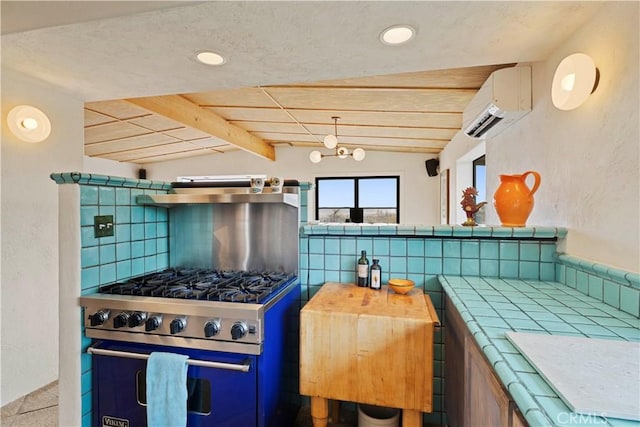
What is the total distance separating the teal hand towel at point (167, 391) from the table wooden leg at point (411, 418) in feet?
3.06

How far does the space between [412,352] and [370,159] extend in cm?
516

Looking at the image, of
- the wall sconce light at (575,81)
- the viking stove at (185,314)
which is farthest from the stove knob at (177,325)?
the wall sconce light at (575,81)

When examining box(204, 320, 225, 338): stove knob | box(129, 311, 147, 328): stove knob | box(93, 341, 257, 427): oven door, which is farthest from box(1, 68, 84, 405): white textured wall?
box(204, 320, 225, 338): stove knob

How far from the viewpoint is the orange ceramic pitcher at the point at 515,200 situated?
1.60m

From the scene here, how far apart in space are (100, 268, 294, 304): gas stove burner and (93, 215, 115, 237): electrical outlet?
278 mm

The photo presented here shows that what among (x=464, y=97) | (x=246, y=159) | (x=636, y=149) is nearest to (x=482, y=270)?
(x=636, y=149)

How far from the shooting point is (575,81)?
4.30 feet

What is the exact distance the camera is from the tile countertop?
1.82 ft

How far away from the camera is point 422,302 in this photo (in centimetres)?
145

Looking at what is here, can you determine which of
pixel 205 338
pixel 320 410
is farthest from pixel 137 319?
pixel 320 410

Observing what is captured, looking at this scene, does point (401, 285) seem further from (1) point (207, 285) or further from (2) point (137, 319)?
(2) point (137, 319)

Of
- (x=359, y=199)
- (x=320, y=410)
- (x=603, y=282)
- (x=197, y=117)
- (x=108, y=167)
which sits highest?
(x=197, y=117)

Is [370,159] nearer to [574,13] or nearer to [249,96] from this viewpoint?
[249,96]

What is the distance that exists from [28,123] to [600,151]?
10.7ft
